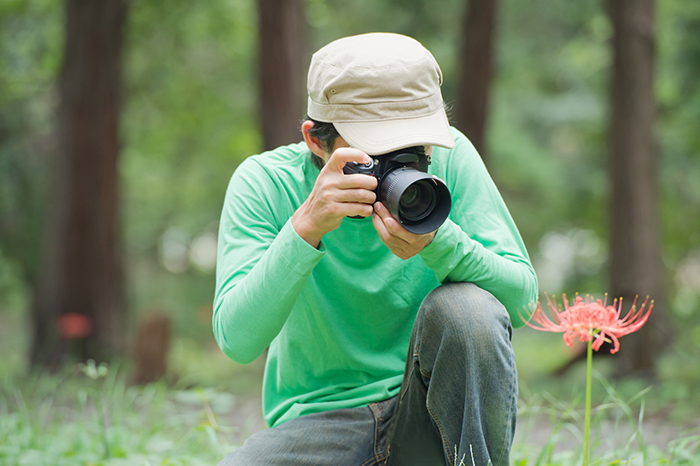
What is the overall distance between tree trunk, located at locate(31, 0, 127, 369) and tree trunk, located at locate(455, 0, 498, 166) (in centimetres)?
336

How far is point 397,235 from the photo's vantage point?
141 centimetres

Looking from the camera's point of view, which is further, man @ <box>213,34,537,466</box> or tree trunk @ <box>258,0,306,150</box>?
tree trunk @ <box>258,0,306,150</box>

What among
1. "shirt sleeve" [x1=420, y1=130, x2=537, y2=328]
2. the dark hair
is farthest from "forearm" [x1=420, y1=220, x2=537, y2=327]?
the dark hair

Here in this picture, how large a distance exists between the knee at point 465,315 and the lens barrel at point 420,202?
184 mm

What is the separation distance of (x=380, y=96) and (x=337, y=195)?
292mm

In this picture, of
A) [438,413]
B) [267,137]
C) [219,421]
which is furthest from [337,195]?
[267,137]

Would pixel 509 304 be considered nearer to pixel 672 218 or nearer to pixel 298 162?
pixel 298 162

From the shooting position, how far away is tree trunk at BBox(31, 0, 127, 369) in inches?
236

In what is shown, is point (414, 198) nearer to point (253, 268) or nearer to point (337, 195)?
point (337, 195)

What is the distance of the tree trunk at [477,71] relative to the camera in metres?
5.29

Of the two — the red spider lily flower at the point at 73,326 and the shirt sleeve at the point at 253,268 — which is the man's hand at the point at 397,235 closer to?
the shirt sleeve at the point at 253,268

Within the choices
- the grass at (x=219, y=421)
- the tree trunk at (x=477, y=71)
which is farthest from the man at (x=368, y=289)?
the tree trunk at (x=477, y=71)

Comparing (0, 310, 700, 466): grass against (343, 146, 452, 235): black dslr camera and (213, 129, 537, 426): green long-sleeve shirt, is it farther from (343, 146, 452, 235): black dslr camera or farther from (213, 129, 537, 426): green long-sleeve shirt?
(343, 146, 452, 235): black dslr camera

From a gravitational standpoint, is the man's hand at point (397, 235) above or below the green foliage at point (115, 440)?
above
